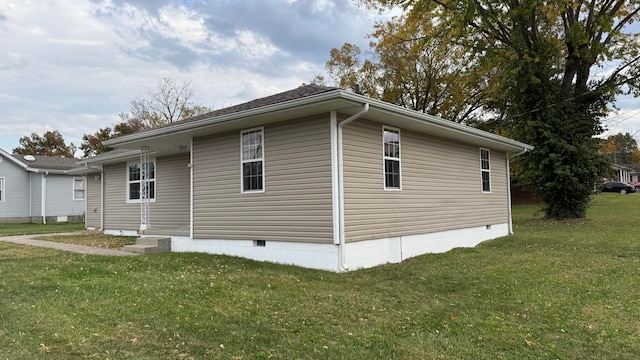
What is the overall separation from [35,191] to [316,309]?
24034 mm

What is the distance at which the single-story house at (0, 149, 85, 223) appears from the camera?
22750 millimetres

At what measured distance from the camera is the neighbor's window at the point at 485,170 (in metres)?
13.0

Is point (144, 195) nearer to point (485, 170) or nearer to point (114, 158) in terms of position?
point (114, 158)

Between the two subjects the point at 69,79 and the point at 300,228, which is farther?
the point at 69,79

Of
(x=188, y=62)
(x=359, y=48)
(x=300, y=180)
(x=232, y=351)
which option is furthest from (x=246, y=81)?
(x=232, y=351)

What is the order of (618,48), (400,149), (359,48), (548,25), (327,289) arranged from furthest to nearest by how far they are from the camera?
(359,48) → (548,25) → (618,48) → (400,149) → (327,289)

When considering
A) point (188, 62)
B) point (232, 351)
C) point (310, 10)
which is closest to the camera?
point (232, 351)

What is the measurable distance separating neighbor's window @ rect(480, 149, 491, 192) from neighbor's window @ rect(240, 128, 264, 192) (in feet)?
24.2

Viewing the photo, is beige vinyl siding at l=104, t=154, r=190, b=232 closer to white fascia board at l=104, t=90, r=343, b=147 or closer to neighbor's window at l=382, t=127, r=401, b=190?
white fascia board at l=104, t=90, r=343, b=147

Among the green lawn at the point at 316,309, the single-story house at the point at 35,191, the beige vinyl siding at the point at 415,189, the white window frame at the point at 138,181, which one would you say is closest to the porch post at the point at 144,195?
the white window frame at the point at 138,181

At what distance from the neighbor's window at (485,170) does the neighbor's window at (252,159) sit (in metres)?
7.39

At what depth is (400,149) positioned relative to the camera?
365 inches

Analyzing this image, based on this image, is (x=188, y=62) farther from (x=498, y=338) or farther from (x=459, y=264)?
(x=498, y=338)

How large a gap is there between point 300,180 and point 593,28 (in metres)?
15.2
